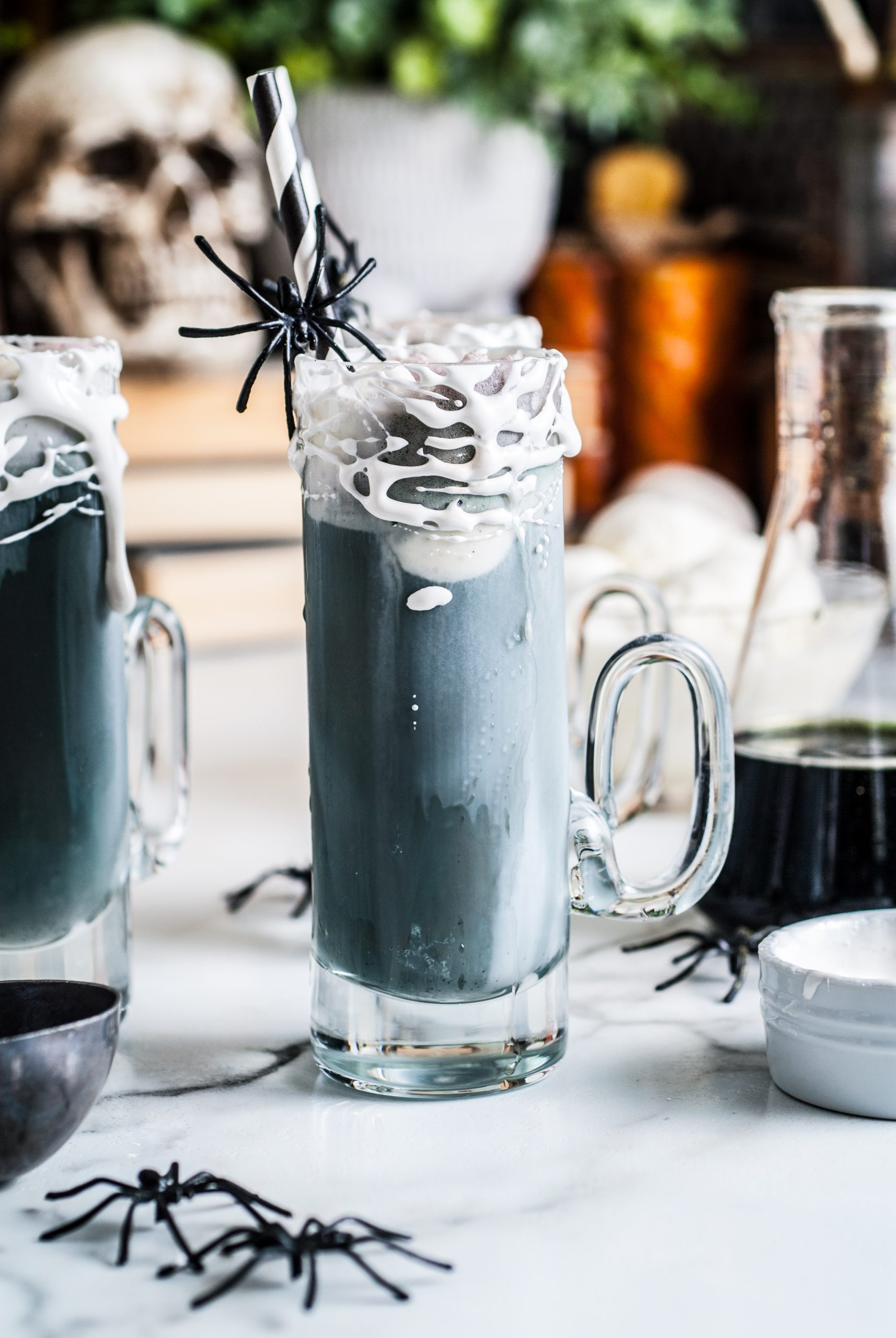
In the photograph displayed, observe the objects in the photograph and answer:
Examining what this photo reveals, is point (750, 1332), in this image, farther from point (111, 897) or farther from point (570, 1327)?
point (111, 897)

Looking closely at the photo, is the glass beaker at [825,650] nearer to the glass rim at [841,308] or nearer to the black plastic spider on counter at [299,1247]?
the glass rim at [841,308]

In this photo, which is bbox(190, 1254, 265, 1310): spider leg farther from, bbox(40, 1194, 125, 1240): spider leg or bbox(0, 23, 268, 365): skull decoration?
bbox(0, 23, 268, 365): skull decoration

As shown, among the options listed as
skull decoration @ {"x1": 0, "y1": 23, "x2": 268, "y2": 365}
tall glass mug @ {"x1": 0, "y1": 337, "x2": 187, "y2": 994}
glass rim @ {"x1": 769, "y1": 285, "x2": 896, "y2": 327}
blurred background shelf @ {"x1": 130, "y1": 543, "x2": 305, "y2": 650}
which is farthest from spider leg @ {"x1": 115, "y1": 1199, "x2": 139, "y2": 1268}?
skull decoration @ {"x1": 0, "y1": 23, "x2": 268, "y2": 365}

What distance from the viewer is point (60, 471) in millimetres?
500

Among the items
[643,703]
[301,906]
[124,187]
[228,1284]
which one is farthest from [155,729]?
[124,187]

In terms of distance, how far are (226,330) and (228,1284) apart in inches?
10.2

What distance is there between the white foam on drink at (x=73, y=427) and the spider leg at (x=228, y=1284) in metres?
0.22

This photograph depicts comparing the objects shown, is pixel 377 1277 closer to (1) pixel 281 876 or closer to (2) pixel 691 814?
(2) pixel 691 814

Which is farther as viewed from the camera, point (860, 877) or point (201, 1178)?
point (860, 877)

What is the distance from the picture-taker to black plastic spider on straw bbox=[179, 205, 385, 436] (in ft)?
1.54

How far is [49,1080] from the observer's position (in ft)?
1.37

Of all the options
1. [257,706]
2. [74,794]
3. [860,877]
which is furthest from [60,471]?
[257,706]

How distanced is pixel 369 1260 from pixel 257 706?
732 millimetres

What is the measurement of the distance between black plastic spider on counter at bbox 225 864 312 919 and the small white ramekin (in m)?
0.24
